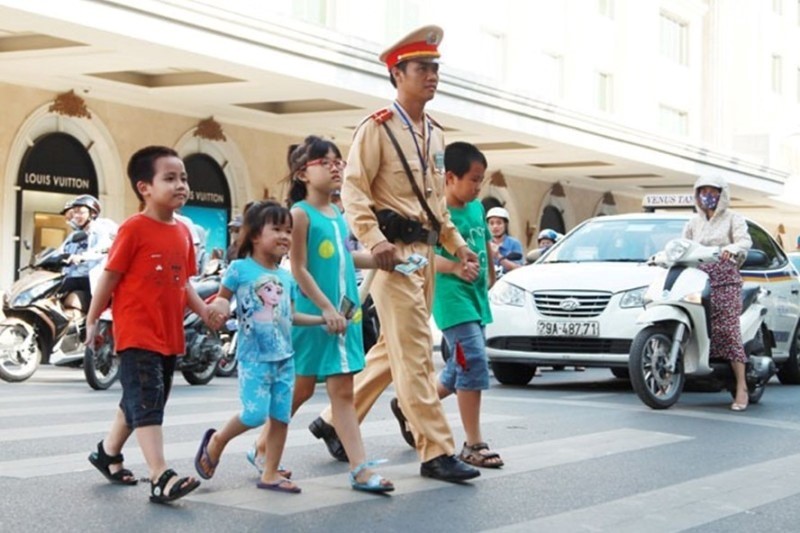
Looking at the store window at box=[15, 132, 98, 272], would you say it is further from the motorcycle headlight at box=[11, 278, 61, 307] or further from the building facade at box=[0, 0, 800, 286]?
the motorcycle headlight at box=[11, 278, 61, 307]

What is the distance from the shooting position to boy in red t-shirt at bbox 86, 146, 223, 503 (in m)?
6.31

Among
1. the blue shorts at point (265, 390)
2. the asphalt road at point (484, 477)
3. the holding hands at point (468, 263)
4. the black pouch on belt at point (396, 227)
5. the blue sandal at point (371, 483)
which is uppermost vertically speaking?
the black pouch on belt at point (396, 227)

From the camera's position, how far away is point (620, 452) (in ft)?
27.8

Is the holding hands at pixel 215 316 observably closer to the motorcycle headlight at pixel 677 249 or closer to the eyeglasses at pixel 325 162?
the eyeglasses at pixel 325 162

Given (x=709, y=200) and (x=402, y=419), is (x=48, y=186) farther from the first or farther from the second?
(x=402, y=419)

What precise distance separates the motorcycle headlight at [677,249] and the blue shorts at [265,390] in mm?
5543

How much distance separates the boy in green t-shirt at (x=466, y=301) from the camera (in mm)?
7559

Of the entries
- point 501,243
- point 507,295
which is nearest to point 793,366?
point 507,295

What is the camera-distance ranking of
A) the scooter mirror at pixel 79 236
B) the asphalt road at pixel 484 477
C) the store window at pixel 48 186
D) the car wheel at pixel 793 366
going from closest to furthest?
the asphalt road at pixel 484 477 → the scooter mirror at pixel 79 236 → the car wheel at pixel 793 366 → the store window at pixel 48 186

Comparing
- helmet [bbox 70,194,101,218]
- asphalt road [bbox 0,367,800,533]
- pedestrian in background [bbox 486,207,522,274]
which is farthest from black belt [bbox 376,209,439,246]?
Result: pedestrian in background [bbox 486,207,522,274]

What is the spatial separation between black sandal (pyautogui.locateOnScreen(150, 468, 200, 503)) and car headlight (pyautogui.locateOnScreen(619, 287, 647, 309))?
23.5 ft

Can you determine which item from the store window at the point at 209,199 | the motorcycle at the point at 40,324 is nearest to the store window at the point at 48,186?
the store window at the point at 209,199

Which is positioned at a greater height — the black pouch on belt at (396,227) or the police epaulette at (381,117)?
the police epaulette at (381,117)

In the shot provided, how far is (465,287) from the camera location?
7.69 meters
